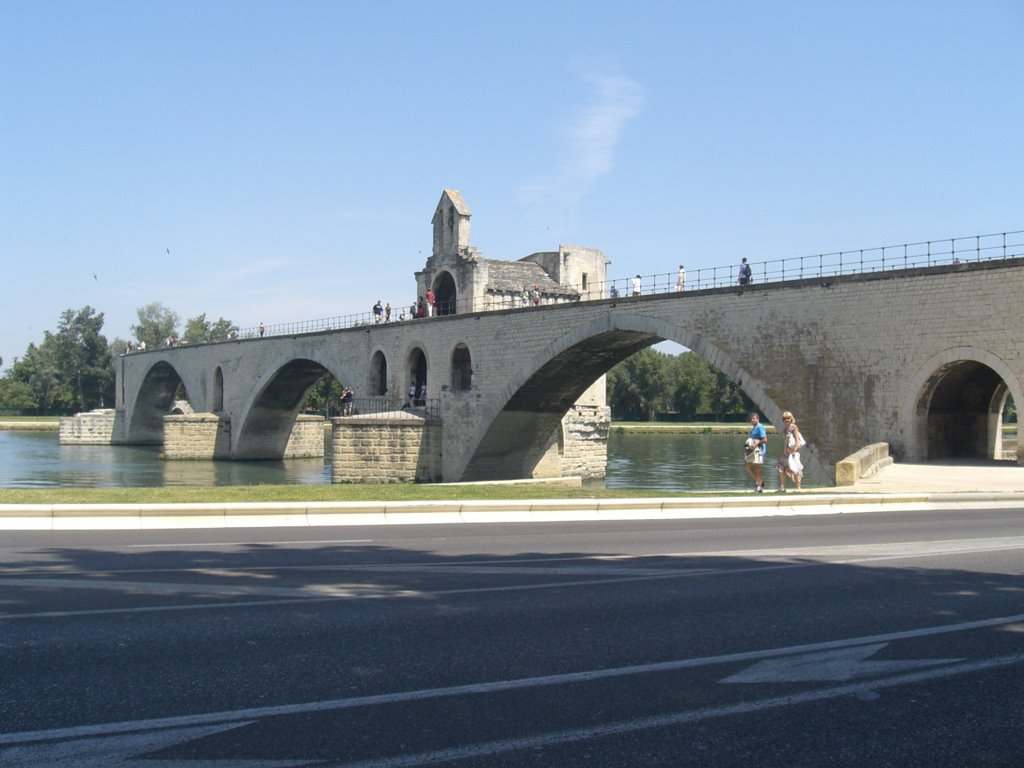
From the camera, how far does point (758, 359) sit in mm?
28938

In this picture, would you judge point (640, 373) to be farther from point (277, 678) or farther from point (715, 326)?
point (277, 678)

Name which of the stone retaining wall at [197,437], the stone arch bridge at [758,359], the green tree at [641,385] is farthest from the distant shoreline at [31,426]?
the stone arch bridge at [758,359]

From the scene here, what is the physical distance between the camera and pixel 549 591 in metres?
8.55

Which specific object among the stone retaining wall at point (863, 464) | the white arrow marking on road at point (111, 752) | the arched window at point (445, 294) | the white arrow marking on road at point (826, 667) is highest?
the arched window at point (445, 294)

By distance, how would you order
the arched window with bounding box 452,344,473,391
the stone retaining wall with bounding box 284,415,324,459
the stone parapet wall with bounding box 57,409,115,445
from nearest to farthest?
the arched window with bounding box 452,344,473,391, the stone retaining wall with bounding box 284,415,324,459, the stone parapet wall with bounding box 57,409,115,445

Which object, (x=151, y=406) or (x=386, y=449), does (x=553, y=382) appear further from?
(x=151, y=406)

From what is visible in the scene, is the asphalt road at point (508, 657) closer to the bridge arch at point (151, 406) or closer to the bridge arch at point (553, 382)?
the bridge arch at point (553, 382)

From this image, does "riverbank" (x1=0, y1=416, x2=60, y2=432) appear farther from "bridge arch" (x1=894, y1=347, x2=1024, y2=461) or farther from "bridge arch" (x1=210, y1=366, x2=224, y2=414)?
"bridge arch" (x1=894, y1=347, x2=1024, y2=461)

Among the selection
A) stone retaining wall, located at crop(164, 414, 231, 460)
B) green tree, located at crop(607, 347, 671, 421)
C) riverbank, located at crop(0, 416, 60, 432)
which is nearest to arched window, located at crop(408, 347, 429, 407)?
stone retaining wall, located at crop(164, 414, 231, 460)

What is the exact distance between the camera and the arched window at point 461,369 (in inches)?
1687

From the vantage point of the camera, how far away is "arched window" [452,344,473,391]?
42844 millimetres

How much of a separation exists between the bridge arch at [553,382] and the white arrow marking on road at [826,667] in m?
24.0

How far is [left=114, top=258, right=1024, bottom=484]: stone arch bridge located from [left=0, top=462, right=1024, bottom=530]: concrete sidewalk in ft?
19.1

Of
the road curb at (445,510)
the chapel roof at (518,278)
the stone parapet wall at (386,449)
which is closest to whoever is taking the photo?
the road curb at (445,510)
